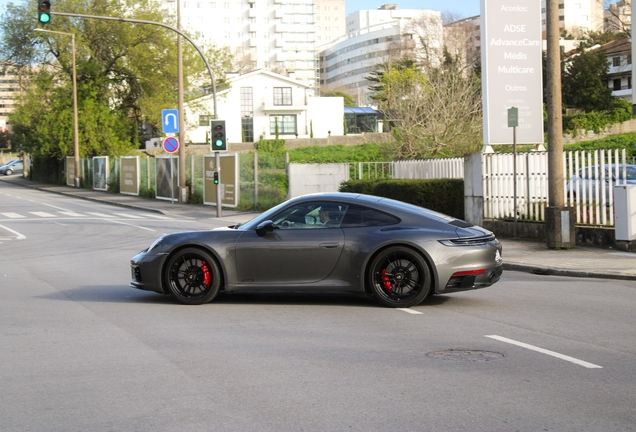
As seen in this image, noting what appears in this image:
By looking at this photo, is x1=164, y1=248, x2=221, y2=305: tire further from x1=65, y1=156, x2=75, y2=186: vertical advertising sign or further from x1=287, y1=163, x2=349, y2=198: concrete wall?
x1=65, y1=156, x2=75, y2=186: vertical advertising sign

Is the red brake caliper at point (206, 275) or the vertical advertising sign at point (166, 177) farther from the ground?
the vertical advertising sign at point (166, 177)

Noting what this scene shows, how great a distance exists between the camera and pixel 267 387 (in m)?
6.19

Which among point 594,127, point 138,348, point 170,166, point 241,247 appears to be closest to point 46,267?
point 241,247

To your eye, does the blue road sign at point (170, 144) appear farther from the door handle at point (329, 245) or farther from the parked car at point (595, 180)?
the door handle at point (329, 245)

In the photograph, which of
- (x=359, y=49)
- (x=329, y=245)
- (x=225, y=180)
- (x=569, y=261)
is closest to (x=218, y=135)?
(x=225, y=180)

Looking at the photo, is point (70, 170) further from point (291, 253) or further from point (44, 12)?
point (291, 253)

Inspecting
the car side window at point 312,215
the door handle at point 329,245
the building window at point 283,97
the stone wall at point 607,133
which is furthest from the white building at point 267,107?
the door handle at point 329,245

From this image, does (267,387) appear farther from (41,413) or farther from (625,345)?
(625,345)

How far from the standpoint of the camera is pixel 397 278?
9766 mm

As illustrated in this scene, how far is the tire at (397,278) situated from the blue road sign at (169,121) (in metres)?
25.8

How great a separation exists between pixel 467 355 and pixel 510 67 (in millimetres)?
15294

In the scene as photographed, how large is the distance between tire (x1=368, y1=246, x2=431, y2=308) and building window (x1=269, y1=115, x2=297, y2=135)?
8188 cm

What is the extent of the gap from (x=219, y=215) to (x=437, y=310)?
69.3 ft

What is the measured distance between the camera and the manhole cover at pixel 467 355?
7.11 m
